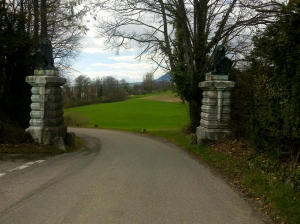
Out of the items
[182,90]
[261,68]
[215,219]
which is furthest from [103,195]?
[182,90]

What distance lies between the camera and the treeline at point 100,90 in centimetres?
7400

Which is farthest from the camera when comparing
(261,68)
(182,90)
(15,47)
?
(182,90)

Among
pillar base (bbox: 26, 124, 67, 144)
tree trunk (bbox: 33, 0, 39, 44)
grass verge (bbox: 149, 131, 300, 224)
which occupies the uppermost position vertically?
tree trunk (bbox: 33, 0, 39, 44)

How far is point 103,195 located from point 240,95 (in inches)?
338

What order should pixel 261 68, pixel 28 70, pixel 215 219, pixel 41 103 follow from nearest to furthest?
1. pixel 215 219
2. pixel 261 68
3. pixel 41 103
4. pixel 28 70

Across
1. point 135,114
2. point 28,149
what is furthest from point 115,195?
point 135,114

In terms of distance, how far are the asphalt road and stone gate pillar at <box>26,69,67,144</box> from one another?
2.77m

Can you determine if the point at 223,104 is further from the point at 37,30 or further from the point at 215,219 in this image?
the point at 37,30

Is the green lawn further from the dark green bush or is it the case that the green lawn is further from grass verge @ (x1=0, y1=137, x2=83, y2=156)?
the dark green bush

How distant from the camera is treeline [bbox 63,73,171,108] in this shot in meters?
74.0

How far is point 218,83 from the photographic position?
39.4ft

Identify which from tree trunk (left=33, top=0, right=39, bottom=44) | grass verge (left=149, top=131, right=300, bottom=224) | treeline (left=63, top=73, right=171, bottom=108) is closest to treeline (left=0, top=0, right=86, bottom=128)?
tree trunk (left=33, top=0, right=39, bottom=44)

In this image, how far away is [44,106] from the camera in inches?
466

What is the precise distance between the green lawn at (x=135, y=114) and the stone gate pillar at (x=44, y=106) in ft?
114
